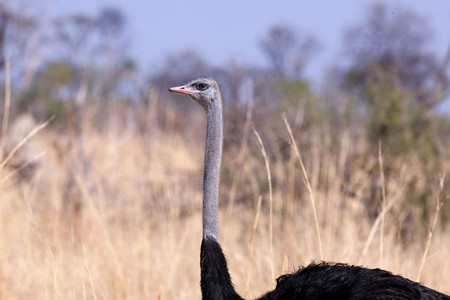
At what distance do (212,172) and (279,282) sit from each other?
19.5 inches

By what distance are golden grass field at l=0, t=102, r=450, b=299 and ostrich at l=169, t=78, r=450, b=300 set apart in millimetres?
545

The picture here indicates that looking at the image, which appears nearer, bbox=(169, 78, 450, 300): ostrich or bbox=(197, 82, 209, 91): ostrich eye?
bbox=(169, 78, 450, 300): ostrich

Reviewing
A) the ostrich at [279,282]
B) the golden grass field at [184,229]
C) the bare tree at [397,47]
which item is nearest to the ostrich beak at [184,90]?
the ostrich at [279,282]

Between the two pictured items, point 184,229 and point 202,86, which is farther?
point 184,229

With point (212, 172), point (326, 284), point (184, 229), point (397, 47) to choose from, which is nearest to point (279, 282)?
point (326, 284)

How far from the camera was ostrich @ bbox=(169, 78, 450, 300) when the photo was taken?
7.69 ft

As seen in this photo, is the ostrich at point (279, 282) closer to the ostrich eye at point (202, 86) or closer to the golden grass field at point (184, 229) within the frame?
the ostrich eye at point (202, 86)

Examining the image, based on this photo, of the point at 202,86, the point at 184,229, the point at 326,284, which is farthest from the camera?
the point at 184,229

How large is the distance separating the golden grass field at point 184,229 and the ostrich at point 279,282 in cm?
55

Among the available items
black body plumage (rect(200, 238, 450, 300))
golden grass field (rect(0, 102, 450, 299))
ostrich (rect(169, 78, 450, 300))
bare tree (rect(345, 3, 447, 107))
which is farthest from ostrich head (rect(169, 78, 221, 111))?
bare tree (rect(345, 3, 447, 107))

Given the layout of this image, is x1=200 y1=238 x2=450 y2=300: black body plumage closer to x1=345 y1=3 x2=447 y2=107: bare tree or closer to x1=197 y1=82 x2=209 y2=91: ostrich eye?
x1=197 y1=82 x2=209 y2=91: ostrich eye

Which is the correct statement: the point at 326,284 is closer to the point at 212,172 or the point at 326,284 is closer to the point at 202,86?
the point at 212,172

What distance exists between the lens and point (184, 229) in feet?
17.0

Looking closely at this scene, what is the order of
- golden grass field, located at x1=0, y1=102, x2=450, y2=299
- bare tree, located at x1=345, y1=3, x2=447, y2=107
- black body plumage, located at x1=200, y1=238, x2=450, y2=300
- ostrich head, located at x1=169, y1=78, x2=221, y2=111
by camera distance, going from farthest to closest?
bare tree, located at x1=345, y1=3, x2=447, y2=107, golden grass field, located at x1=0, y1=102, x2=450, y2=299, ostrich head, located at x1=169, y1=78, x2=221, y2=111, black body plumage, located at x1=200, y1=238, x2=450, y2=300
